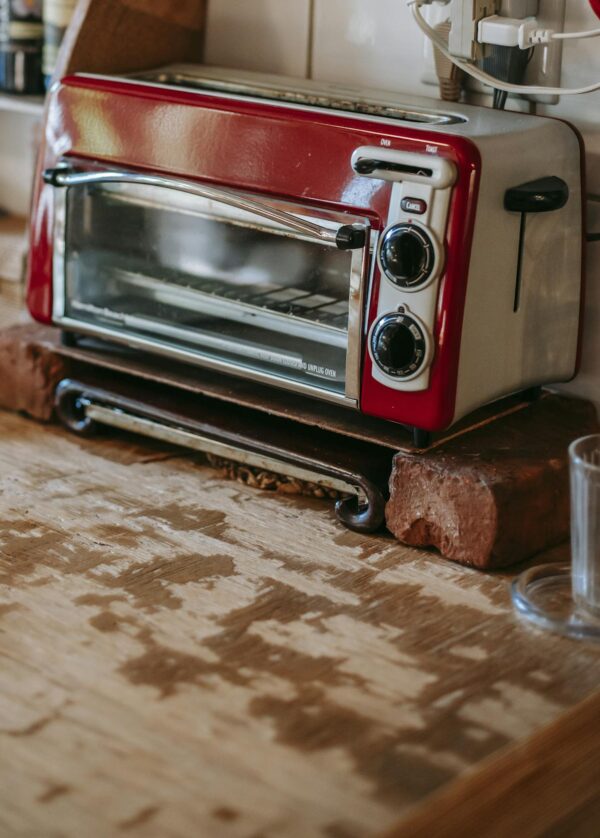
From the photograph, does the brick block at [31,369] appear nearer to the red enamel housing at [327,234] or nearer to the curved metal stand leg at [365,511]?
the red enamel housing at [327,234]

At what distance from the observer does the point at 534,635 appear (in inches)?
40.1

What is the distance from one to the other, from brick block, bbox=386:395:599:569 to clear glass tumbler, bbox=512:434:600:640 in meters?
0.04

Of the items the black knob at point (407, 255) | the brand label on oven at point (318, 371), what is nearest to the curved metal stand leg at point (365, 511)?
the brand label on oven at point (318, 371)

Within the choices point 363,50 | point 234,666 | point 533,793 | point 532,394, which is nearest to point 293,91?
point 363,50

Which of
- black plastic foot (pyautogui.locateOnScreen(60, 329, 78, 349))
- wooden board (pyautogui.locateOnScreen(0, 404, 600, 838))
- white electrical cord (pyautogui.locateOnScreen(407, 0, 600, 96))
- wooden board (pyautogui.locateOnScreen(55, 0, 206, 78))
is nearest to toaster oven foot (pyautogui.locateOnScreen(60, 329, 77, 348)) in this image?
black plastic foot (pyautogui.locateOnScreen(60, 329, 78, 349))

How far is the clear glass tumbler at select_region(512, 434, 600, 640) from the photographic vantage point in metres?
0.99

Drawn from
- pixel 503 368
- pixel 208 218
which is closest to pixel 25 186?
pixel 208 218

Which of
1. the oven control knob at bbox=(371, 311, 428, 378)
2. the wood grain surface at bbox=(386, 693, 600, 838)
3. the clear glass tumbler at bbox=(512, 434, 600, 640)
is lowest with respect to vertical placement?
the wood grain surface at bbox=(386, 693, 600, 838)

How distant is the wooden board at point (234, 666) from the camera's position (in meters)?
0.78

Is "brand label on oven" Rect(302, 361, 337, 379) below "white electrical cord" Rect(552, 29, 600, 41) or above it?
below

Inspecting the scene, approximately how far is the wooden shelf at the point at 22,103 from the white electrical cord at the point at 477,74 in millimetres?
589

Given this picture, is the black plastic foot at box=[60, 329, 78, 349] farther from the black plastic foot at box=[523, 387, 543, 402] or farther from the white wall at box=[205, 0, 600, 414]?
the black plastic foot at box=[523, 387, 543, 402]

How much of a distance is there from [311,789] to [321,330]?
0.52 meters

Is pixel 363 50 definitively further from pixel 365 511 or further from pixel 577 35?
pixel 365 511
